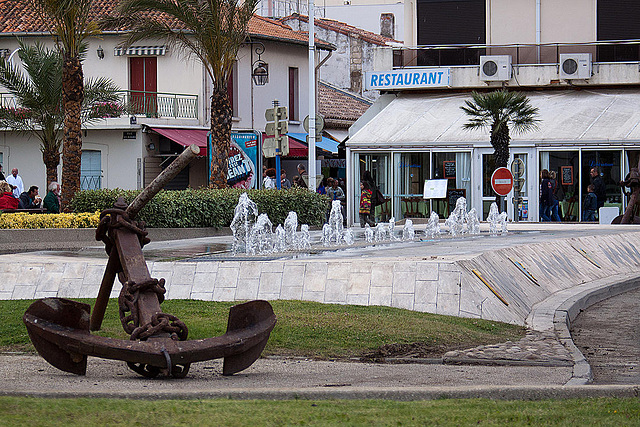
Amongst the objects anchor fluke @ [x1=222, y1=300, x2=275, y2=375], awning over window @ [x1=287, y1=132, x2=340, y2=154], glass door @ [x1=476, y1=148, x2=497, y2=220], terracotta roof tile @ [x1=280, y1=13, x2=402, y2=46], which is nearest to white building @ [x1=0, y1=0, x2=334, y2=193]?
awning over window @ [x1=287, y1=132, x2=340, y2=154]

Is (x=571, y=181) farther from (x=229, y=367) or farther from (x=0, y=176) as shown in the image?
(x=229, y=367)

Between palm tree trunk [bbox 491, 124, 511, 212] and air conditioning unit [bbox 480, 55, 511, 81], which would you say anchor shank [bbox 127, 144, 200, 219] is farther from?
air conditioning unit [bbox 480, 55, 511, 81]

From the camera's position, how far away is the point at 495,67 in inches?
1341

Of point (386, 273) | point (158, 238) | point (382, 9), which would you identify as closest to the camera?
point (386, 273)

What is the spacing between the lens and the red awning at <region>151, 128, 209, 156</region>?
3609 centimetres

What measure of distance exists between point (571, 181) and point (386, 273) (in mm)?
21175

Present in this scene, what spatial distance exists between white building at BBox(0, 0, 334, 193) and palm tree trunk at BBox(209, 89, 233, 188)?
26.9ft

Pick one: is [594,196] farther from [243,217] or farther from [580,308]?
[580,308]

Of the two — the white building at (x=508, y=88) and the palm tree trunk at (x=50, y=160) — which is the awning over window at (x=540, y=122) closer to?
the white building at (x=508, y=88)

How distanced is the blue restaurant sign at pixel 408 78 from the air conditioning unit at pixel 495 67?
1275 millimetres

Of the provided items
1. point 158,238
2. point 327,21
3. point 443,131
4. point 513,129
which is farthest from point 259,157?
point 327,21

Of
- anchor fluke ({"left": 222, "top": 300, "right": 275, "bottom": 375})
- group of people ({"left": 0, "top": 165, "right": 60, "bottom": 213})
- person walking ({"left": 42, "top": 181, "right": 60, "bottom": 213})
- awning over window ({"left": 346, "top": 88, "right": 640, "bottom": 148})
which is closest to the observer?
anchor fluke ({"left": 222, "top": 300, "right": 275, "bottom": 375})

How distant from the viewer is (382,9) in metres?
59.3

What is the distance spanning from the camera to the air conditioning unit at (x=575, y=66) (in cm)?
3300
